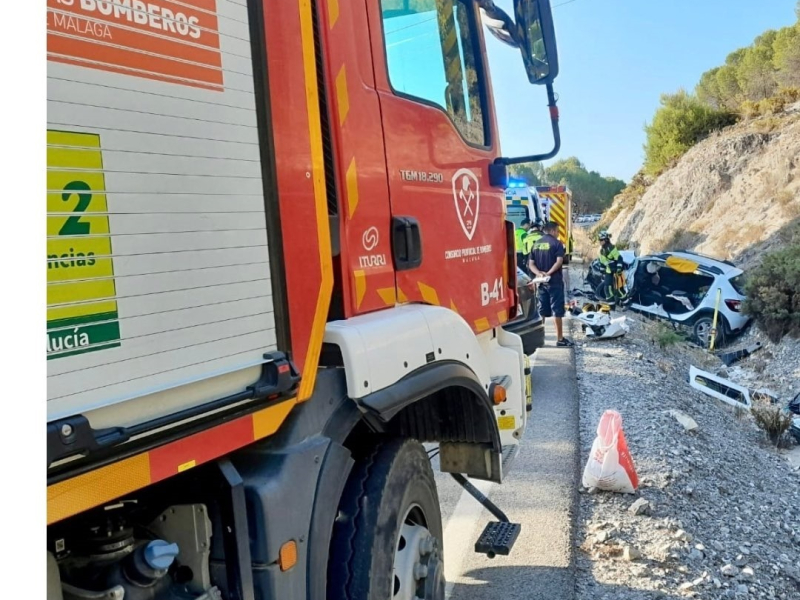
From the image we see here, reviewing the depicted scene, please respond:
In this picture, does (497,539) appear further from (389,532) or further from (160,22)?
(160,22)

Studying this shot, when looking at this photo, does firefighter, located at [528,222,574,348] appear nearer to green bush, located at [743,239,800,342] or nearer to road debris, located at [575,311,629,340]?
road debris, located at [575,311,629,340]

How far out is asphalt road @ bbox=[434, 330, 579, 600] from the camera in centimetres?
370

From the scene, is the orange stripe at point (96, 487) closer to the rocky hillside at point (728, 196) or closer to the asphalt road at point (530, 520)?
the asphalt road at point (530, 520)

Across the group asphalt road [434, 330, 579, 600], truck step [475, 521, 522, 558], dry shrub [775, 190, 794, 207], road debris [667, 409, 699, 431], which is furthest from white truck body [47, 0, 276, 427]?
dry shrub [775, 190, 794, 207]

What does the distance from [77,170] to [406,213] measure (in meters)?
1.49

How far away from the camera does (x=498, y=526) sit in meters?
3.61

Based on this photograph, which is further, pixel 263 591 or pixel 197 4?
pixel 263 591

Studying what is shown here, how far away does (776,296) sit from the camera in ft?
39.4

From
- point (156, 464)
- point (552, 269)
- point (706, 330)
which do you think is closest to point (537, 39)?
point (156, 464)

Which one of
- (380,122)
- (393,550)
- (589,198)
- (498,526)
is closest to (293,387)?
(393,550)

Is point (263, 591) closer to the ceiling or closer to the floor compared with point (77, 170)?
closer to the floor

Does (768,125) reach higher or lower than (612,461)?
higher

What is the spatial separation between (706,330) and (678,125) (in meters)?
27.3
